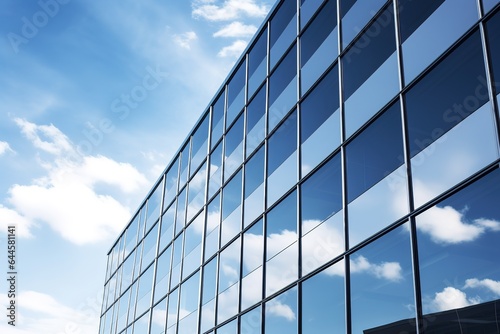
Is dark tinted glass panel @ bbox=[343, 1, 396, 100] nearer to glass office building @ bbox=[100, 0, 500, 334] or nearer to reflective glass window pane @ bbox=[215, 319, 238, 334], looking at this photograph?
glass office building @ bbox=[100, 0, 500, 334]

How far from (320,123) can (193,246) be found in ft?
29.9

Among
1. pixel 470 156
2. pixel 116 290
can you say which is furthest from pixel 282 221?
pixel 116 290

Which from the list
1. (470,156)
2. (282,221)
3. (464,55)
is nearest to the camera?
(470,156)

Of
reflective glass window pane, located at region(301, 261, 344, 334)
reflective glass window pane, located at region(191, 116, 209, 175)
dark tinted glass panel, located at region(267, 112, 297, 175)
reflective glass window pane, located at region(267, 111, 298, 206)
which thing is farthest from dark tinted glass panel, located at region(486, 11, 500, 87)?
reflective glass window pane, located at region(191, 116, 209, 175)

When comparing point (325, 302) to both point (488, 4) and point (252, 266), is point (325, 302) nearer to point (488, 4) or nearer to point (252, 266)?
point (252, 266)

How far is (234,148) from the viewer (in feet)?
64.9

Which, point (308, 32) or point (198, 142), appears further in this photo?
point (198, 142)

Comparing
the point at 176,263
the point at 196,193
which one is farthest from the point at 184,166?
the point at 176,263

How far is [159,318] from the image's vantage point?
2302 centimetres

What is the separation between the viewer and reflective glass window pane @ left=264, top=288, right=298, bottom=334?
12953 mm

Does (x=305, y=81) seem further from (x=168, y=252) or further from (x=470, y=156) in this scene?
(x=168, y=252)

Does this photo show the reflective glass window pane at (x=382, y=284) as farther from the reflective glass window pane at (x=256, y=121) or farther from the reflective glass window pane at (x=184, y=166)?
the reflective glass window pane at (x=184, y=166)

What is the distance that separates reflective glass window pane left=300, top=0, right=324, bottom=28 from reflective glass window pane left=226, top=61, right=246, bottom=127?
14.3 ft

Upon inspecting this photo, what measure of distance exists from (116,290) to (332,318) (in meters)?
24.0
